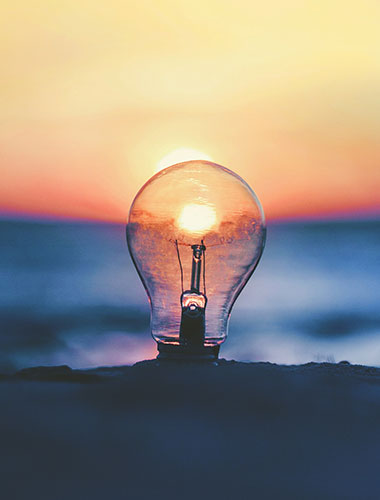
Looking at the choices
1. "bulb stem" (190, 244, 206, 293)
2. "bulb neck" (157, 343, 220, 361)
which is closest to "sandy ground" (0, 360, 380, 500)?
"bulb neck" (157, 343, 220, 361)

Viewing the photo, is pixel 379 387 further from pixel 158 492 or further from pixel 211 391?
pixel 158 492

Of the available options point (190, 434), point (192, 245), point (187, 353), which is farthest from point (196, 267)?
point (190, 434)

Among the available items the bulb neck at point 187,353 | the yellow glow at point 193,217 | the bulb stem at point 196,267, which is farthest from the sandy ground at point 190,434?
the yellow glow at point 193,217

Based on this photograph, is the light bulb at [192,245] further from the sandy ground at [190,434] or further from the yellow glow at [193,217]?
the sandy ground at [190,434]

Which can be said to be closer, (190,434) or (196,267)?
(190,434)

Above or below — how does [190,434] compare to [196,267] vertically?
below

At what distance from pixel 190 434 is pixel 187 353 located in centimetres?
61

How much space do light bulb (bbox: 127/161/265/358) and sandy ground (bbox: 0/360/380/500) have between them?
0.63 feet

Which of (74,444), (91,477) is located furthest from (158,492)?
(74,444)

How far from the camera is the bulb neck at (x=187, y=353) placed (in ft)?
6.66

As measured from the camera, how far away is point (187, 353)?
6.70ft

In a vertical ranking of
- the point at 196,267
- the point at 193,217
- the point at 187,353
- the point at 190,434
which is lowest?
the point at 190,434

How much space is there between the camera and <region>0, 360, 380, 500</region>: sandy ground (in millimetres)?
1156

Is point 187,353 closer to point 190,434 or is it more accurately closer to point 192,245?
point 192,245
